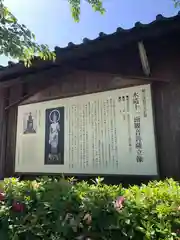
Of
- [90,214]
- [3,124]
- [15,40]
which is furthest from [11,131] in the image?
[90,214]

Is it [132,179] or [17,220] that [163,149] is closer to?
[132,179]

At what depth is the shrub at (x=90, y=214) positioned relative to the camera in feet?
5.41

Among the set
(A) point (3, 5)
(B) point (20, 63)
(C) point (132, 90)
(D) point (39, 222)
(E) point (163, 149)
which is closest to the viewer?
(D) point (39, 222)

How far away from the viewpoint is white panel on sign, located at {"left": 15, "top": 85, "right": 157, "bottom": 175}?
12.8ft

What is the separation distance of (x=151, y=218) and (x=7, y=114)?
440 cm

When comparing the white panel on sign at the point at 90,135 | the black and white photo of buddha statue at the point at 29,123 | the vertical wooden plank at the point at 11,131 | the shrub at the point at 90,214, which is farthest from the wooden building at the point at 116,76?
the shrub at the point at 90,214

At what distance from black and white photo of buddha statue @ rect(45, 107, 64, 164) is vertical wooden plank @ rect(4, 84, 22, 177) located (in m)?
0.88

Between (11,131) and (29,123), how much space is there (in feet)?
1.67

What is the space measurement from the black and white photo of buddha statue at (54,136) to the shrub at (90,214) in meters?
2.49

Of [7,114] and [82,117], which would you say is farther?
[7,114]

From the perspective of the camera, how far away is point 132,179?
392cm

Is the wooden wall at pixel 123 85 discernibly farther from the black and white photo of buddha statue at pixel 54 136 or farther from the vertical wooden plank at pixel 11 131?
the black and white photo of buddha statue at pixel 54 136

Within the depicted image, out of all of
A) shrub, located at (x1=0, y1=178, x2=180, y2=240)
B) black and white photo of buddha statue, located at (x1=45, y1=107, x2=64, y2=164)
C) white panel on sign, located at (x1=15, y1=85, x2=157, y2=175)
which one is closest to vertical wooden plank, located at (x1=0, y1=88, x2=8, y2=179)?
white panel on sign, located at (x1=15, y1=85, x2=157, y2=175)

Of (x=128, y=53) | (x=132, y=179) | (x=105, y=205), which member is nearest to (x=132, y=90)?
(x=128, y=53)
